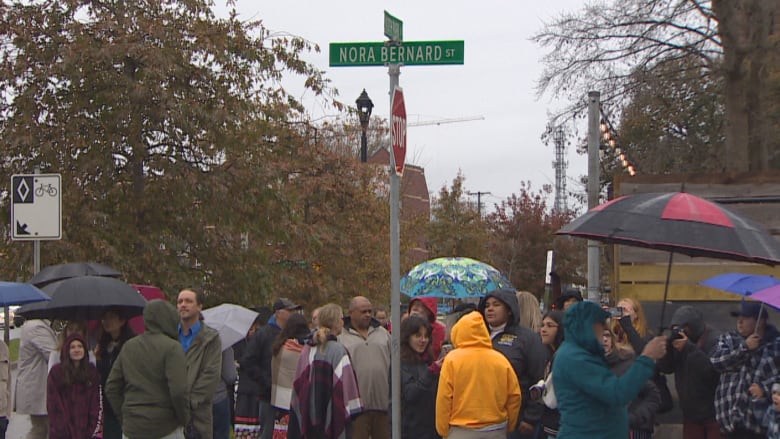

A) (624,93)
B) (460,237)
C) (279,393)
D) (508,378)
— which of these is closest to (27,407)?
(279,393)

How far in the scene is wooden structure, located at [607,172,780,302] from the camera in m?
12.7

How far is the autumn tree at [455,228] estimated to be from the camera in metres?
57.2

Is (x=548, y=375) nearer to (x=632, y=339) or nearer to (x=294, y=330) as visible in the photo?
(x=632, y=339)

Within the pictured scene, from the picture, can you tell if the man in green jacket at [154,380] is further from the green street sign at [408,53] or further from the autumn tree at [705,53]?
the autumn tree at [705,53]

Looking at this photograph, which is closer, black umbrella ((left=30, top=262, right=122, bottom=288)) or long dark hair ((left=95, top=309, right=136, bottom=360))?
long dark hair ((left=95, top=309, right=136, bottom=360))

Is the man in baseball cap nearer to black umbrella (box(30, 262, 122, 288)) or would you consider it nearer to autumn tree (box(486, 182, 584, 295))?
black umbrella (box(30, 262, 122, 288))

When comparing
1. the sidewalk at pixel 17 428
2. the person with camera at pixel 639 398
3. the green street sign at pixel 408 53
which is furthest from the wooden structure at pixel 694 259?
the sidewalk at pixel 17 428

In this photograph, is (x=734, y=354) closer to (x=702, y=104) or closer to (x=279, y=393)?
(x=279, y=393)

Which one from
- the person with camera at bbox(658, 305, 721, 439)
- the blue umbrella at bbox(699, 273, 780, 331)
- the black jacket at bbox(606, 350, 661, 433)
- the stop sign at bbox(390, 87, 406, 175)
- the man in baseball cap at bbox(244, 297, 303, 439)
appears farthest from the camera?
the man in baseball cap at bbox(244, 297, 303, 439)

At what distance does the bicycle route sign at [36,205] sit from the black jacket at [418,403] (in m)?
4.97

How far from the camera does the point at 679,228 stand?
6500 millimetres

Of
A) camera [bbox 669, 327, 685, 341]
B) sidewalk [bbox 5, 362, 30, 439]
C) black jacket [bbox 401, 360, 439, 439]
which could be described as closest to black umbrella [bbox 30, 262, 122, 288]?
sidewalk [bbox 5, 362, 30, 439]

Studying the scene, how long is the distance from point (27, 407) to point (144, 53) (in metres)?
6.93

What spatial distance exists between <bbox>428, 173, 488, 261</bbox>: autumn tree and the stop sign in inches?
1887
